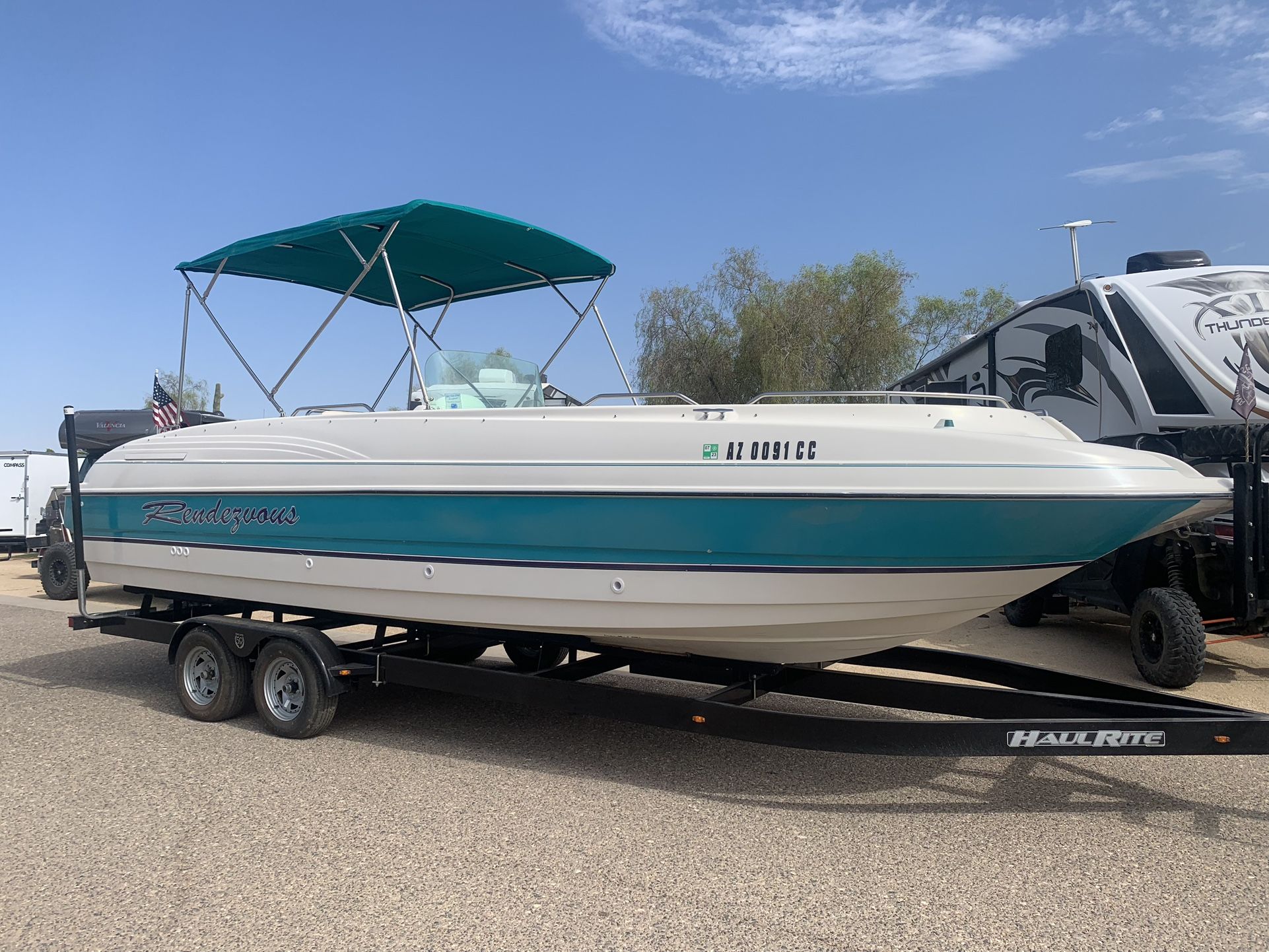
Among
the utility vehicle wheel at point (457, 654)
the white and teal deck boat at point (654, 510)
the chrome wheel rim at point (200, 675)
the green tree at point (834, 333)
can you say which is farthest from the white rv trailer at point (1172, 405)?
the green tree at point (834, 333)

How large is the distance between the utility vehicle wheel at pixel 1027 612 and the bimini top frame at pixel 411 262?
4.57m

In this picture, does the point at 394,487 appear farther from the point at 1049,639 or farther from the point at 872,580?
the point at 1049,639

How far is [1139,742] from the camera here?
11.9 feet

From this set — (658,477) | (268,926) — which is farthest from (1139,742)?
(268,926)

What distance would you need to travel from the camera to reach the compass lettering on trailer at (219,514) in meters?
5.18

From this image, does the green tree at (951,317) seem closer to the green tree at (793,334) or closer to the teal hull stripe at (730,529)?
the green tree at (793,334)

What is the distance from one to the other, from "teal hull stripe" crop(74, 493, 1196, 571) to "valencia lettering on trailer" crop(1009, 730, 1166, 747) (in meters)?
0.67

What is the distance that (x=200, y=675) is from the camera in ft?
18.5

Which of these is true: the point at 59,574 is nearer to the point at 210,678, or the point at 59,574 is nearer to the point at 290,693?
the point at 210,678

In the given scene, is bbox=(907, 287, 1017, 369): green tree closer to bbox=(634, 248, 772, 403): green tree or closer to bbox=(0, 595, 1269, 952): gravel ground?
bbox=(634, 248, 772, 403): green tree

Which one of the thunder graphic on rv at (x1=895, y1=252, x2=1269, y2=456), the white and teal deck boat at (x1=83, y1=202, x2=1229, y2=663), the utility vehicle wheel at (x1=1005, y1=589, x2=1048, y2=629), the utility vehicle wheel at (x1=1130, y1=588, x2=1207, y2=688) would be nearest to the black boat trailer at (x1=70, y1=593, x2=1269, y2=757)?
the white and teal deck boat at (x1=83, y1=202, x2=1229, y2=663)

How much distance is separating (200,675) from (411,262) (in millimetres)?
2985

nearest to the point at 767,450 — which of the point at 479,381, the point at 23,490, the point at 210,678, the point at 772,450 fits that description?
the point at 772,450

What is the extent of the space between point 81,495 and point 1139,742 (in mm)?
6436
